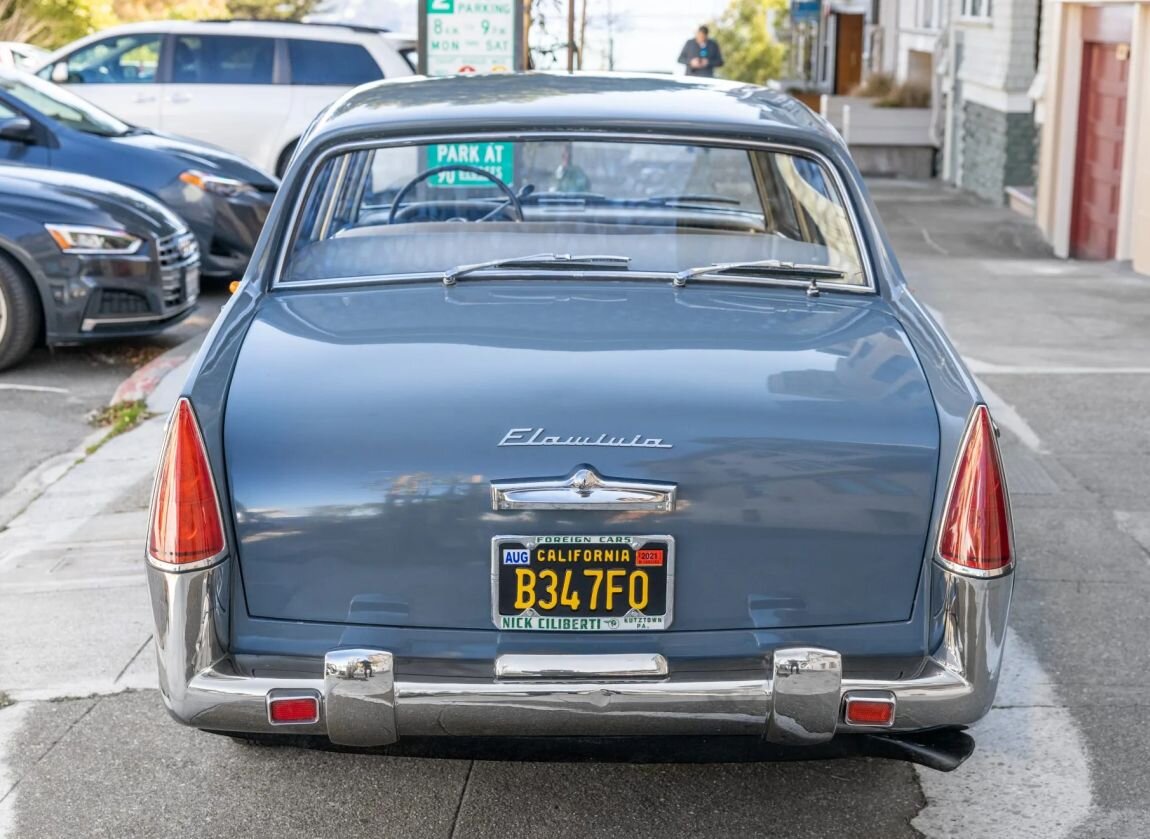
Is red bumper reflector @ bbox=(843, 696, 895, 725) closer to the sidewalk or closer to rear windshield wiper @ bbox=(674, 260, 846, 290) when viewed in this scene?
rear windshield wiper @ bbox=(674, 260, 846, 290)

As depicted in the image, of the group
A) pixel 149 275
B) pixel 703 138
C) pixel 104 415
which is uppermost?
pixel 703 138

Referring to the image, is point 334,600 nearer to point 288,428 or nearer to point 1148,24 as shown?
point 288,428

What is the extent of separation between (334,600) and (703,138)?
68.0 inches

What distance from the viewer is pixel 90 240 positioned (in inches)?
349

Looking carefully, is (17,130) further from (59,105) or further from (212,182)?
(212,182)

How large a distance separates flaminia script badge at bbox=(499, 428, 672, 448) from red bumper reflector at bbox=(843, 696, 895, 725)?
67 cm

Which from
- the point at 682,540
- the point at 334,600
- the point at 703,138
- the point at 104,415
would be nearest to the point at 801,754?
the point at 682,540

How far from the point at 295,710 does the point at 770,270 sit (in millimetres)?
1766

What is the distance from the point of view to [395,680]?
11.0 feet

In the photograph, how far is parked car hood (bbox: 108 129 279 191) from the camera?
457 inches

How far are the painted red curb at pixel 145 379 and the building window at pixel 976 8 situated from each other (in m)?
15.0

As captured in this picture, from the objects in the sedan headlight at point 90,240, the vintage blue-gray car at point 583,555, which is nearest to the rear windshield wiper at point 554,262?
the vintage blue-gray car at point 583,555

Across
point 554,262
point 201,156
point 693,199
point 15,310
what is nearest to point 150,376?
point 15,310

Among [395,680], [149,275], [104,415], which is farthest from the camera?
[149,275]
